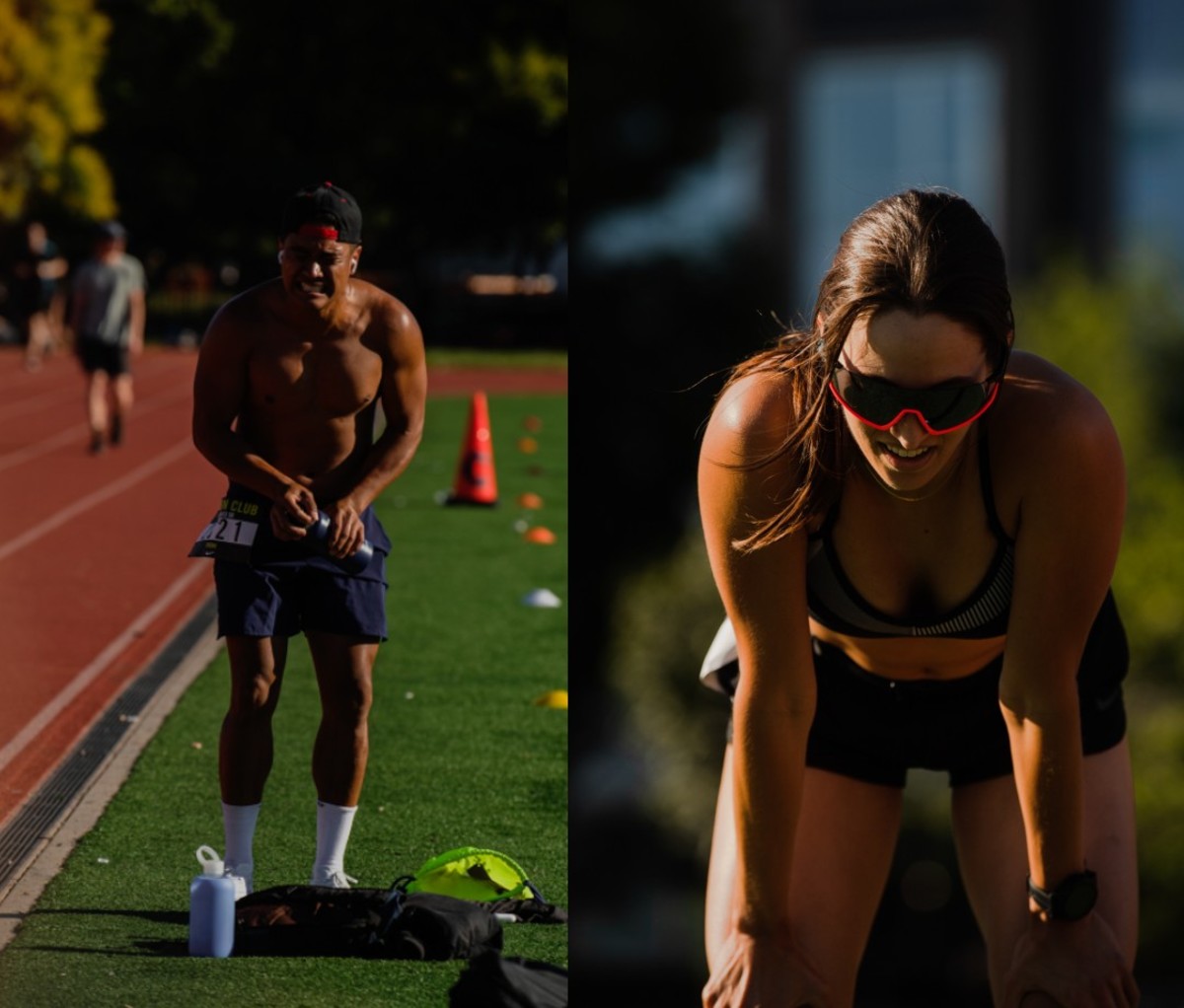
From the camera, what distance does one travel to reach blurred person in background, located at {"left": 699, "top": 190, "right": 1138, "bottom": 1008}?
2512 mm

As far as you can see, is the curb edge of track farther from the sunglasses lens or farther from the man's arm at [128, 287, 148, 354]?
the man's arm at [128, 287, 148, 354]

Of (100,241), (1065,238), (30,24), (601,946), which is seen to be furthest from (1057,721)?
(30,24)

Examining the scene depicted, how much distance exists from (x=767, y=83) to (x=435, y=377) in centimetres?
2295

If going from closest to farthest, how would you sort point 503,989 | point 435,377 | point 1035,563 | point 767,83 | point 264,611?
point 1035,563 → point 503,989 → point 264,611 → point 767,83 → point 435,377

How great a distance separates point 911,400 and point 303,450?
2.15 m

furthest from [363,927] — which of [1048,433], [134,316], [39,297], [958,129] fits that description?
[39,297]

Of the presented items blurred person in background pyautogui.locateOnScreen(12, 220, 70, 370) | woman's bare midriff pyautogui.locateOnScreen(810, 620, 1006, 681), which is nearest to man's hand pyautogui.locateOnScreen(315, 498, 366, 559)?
woman's bare midriff pyautogui.locateOnScreen(810, 620, 1006, 681)

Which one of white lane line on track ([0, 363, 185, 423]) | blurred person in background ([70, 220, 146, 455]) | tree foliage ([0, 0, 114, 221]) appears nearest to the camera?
blurred person in background ([70, 220, 146, 455])

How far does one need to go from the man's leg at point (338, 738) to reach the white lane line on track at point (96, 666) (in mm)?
1606

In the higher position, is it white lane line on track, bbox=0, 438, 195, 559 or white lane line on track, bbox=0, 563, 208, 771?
white lane line on track, bbox=0, 563, 208, 771

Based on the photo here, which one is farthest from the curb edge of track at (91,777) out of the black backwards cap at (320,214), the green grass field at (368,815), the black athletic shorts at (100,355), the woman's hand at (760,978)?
the black athletic shorts at (100,355)

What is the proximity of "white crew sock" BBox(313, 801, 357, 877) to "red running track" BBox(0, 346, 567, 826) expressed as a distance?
1116 mm

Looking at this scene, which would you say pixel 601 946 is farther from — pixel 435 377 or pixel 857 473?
pixel 435 377

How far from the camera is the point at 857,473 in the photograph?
2736 millimetres
